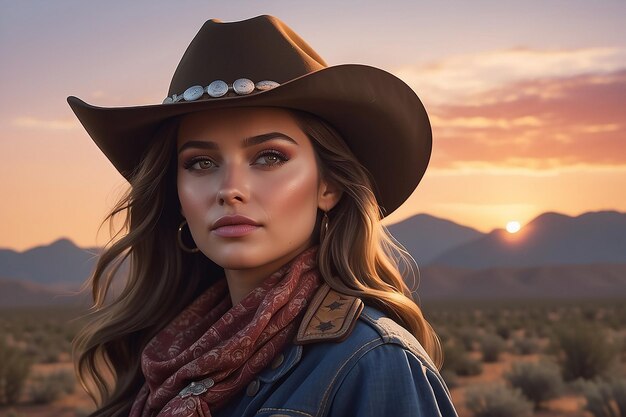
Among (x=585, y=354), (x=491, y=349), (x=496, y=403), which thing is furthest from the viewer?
(x=491, y=349)

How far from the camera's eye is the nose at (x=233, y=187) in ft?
11.2

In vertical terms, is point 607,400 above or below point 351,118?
below

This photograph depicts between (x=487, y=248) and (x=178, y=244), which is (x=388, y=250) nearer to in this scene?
(x=178, y=244)

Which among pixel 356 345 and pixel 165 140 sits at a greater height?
pixel 165 140

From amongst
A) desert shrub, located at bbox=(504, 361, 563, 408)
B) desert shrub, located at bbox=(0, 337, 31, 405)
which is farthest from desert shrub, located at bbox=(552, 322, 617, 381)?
desert shrub, located at bbox=(0, 337, 31, 405)

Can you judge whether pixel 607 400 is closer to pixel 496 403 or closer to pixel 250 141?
pixel 496 403

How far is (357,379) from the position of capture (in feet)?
9.91

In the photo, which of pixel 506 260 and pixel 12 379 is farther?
pixel 506 260

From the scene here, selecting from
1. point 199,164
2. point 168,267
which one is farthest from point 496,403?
point 199,164

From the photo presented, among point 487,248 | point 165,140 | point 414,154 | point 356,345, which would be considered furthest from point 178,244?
point 487,248

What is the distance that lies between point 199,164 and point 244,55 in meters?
0.48

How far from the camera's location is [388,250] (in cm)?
384

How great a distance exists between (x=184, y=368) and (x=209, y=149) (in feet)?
2.77

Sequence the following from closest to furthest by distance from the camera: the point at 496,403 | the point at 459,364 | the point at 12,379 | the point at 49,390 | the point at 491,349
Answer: the point at 496,403 < the point at 49,390 < the point at 12,379 < the point at 459,364 < the point at 491,349
